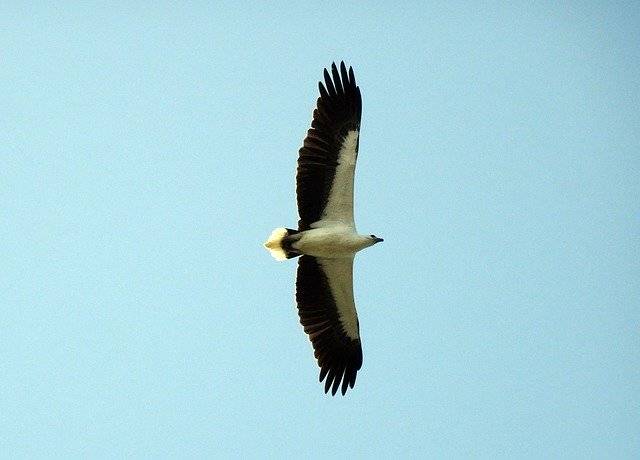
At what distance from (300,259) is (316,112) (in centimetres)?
243

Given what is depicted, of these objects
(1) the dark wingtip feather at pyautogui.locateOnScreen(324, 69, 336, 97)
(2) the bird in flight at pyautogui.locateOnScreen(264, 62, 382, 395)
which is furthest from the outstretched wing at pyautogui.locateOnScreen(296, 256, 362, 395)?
(1) the dark wingtip feather at pyautogui.locateOnScreen(324, 69, 336, 97)

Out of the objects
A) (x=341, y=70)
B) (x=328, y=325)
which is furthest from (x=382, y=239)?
(x=341, y=70)

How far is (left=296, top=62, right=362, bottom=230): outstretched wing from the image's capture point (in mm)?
15938

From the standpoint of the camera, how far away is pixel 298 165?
15.9 m

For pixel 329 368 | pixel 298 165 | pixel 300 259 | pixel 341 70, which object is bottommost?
pixel 329 368

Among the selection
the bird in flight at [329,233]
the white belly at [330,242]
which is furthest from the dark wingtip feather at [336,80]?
the white belly at [330,242]

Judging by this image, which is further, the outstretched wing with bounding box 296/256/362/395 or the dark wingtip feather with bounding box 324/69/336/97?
the outstretched wing with bounding box 296/256/362/395

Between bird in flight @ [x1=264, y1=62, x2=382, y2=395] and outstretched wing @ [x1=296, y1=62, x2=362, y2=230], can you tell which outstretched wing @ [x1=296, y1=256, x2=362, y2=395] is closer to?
bird in flight @ [x1=264, y1=62, x2=382, y2=395]

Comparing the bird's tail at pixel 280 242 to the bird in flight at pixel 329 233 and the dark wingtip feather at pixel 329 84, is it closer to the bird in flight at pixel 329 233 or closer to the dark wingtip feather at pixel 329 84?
the bird in flight at pixel 329 233

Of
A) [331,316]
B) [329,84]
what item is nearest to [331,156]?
[329,84]

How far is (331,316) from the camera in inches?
669

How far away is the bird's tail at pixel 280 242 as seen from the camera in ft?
52.5

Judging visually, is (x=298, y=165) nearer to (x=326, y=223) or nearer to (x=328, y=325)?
(x=326, y=223)

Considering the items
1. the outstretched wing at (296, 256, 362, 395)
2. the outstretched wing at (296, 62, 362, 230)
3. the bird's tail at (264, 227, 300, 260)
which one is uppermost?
the outstretched wing at (296, 62, 362, 230)
